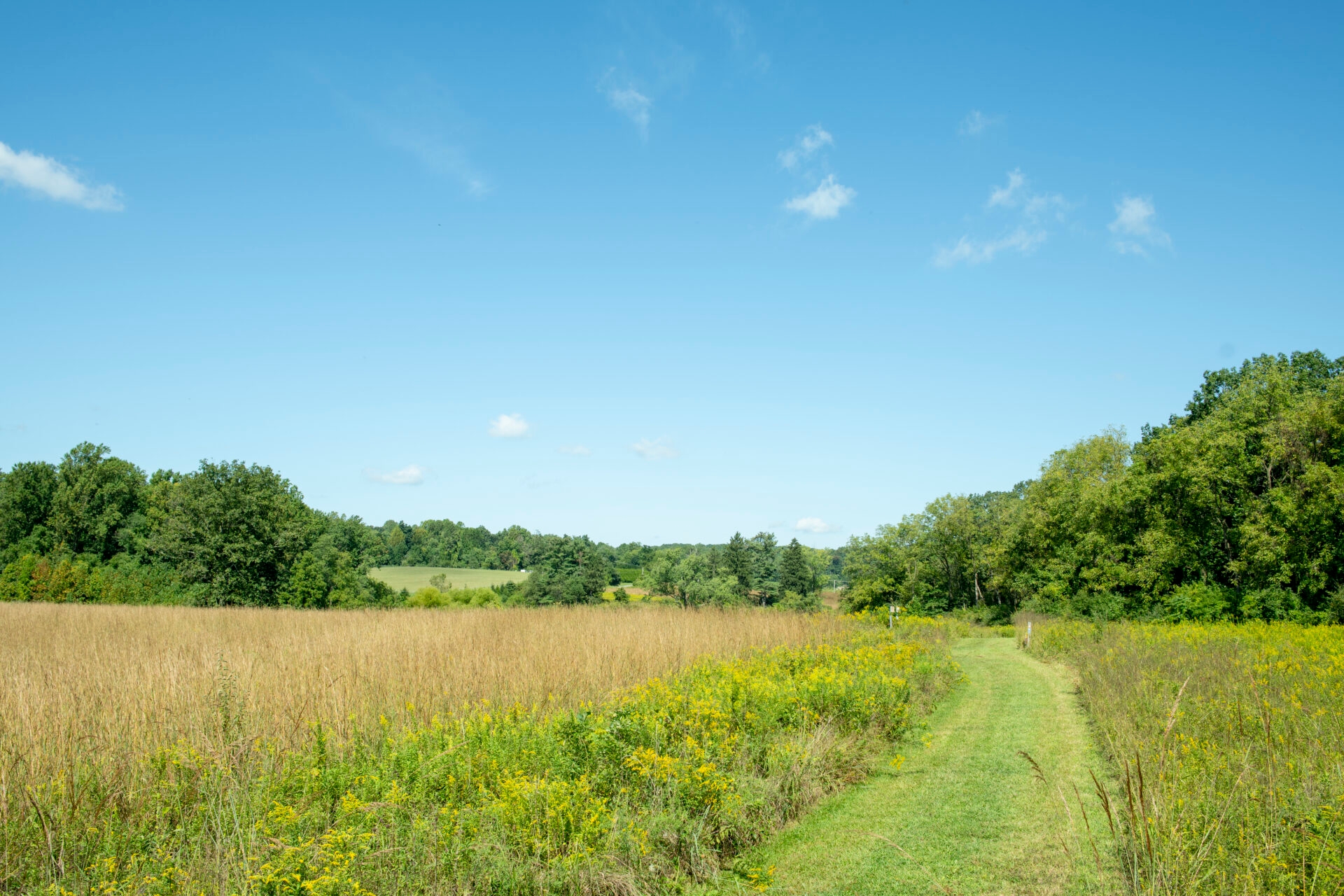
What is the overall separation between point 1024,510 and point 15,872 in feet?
184

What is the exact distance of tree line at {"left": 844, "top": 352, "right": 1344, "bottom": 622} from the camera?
25625 millimetres

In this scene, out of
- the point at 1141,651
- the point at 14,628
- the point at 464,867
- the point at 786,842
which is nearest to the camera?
the point at 464,867

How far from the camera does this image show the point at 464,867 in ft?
15.0

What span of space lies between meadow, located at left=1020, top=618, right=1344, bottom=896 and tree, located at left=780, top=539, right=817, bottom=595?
66.3 metres

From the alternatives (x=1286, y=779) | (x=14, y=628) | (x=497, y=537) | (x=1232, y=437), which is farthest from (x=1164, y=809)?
(x=497, y=537)

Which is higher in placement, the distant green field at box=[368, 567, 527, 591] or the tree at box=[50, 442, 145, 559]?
the tree at box=[50, 442, 145, 559]

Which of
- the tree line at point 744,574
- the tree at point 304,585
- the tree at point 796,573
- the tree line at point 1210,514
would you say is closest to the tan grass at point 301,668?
the tree line at point 1210,514

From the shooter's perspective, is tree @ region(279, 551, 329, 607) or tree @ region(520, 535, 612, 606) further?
tree @ region(520, 535, 612, 606)

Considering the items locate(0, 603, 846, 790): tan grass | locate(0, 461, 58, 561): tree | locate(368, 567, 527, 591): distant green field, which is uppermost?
locate(0, 461, 58, 561): tree

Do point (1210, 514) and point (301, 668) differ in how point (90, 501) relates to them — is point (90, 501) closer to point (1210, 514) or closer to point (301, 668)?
point (301, 668)

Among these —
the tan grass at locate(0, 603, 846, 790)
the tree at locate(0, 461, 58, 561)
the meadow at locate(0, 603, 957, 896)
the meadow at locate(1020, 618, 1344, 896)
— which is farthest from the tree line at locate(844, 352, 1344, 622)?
the tree at locate(0, 461, 58, 561)

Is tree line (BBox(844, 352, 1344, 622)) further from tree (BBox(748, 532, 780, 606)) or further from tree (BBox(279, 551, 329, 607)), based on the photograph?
tree (BBox(279, 551, 329, 607))

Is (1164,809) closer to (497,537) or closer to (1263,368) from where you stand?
(1263,368)

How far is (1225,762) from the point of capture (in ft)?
20.0
